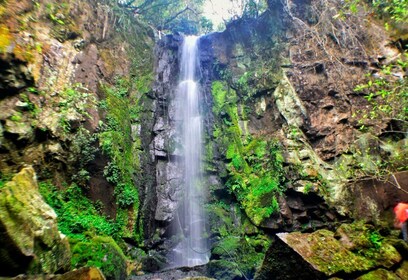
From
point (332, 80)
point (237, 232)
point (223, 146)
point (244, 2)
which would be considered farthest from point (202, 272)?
point (244, 2)

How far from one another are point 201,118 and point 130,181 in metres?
4.90

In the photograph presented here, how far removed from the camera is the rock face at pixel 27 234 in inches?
128

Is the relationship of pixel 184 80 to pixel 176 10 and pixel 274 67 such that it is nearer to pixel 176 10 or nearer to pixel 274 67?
pixel 274 67

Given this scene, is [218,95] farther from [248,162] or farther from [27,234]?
[27,234]

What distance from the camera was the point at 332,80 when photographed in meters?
9.74

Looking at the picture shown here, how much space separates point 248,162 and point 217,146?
1727 mm

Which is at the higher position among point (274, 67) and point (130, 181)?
point (274, 67)

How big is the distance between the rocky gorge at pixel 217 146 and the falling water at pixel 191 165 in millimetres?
327

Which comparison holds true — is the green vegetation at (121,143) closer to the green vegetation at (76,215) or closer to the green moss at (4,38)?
the green vegetation at (76,215)

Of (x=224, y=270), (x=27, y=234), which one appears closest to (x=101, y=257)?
(x=27, y=234)

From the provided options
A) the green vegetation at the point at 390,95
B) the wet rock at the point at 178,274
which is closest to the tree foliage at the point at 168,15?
the green vegetation at the point at 390,95

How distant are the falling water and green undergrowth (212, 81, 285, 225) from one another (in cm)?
115

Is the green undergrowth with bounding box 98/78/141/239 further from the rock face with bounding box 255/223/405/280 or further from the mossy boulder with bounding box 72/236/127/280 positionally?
the rock face with bounding box 255/223/405/280

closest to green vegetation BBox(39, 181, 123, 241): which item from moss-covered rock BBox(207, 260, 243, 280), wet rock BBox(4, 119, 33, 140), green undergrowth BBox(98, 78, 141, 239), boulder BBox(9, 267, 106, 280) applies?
green undergrowth BBox(98, 78, 141, 239)
